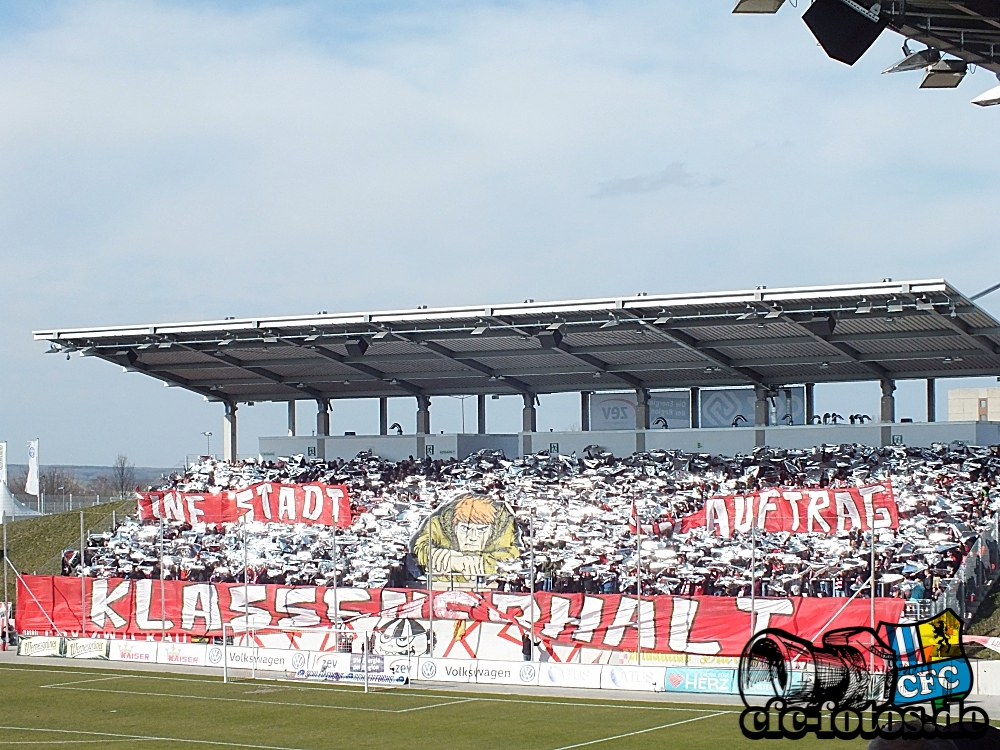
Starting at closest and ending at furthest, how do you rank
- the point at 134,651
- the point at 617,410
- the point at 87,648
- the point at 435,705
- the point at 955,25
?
the point at 955,25, the point at 435,705, the point at 134,651, the point at 87,648, the point at 617,410

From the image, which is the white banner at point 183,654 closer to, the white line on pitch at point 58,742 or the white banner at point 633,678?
the white line on pitch at point 58,742

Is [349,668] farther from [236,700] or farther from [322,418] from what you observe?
[322,418]

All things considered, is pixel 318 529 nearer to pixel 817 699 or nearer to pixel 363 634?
pixel 363 634

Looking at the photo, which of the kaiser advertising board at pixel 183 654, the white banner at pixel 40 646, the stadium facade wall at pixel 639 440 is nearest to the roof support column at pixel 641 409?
the stadium facade wall at pixel 639 440

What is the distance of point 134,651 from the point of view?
1551 inches

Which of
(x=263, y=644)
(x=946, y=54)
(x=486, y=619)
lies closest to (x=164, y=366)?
(x=263, y=644)

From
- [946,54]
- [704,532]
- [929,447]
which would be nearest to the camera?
[946,54]

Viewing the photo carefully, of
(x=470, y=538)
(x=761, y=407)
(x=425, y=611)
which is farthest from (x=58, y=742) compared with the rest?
(x=761, y=407)

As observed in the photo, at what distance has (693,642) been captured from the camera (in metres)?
31.5

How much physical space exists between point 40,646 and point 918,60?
35.1 m

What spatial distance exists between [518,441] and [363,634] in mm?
→ 15480

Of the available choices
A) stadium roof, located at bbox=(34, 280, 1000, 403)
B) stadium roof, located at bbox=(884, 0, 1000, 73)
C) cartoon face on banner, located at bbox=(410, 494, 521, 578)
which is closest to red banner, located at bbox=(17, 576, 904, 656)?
cartoon face on banner, located at bbox=(410, 494, 521, 578)

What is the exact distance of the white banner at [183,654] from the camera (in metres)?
37.8

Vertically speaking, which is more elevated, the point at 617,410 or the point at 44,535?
the point at 617,410
